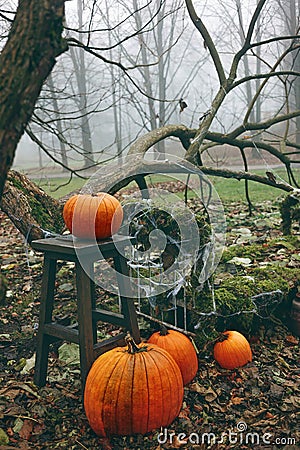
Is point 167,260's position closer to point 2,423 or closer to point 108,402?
point 108,402

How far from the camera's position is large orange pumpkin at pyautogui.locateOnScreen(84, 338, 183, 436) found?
229cm

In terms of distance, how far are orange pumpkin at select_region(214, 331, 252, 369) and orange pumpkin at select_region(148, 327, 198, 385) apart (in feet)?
0.73

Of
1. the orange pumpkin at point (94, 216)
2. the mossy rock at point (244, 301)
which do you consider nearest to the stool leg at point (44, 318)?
the orange pumpkin at point (94, 216)

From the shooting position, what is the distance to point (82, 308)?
8.39 ft

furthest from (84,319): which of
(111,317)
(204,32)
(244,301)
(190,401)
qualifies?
(204,32)

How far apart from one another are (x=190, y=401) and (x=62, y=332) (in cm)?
85

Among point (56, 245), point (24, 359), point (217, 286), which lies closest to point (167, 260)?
point (217, 286)

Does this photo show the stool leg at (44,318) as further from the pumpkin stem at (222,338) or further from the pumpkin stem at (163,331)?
the pumpkin stem at (222,338)

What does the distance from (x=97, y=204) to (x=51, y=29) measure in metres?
1.34

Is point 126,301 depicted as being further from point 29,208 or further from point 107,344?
point 29,208

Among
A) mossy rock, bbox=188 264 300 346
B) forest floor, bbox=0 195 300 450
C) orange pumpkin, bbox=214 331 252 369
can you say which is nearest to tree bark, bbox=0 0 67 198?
forest floor, bbox=0 195 300 450

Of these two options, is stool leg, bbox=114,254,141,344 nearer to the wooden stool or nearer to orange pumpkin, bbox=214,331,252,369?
the wooden stool

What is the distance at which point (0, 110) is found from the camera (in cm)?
144

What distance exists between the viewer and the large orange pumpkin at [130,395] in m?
2.29
